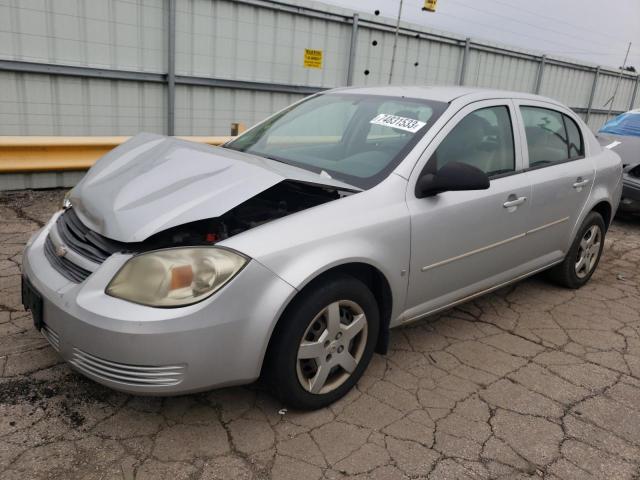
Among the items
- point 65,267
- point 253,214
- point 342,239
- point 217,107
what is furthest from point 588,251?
point 217,107

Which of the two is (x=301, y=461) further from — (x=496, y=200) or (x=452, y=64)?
(x=452, y=64)

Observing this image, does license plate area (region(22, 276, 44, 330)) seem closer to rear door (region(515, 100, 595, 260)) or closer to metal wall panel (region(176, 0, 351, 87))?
rear door (region(515, 100, 595, 260))

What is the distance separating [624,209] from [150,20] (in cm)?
644

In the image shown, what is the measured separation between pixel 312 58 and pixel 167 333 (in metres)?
6.77

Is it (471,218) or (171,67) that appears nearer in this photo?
(471,218)

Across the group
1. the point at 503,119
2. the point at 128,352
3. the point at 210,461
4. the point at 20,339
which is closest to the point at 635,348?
the point at 503,119

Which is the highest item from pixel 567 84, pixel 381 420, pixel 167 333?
pixel 567 84

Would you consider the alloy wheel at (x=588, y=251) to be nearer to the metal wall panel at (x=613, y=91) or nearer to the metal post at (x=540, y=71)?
the metal post at (x=540, y=71)

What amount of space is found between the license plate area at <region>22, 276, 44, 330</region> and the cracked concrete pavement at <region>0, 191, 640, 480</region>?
0.40 metres

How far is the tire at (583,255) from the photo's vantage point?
4348 millimetres

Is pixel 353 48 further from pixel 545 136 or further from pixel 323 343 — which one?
pixel 323 343

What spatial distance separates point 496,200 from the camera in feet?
10.9

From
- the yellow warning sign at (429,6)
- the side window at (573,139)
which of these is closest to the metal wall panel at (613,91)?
the yellow warning sign at (429,6)

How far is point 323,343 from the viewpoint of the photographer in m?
2.56
